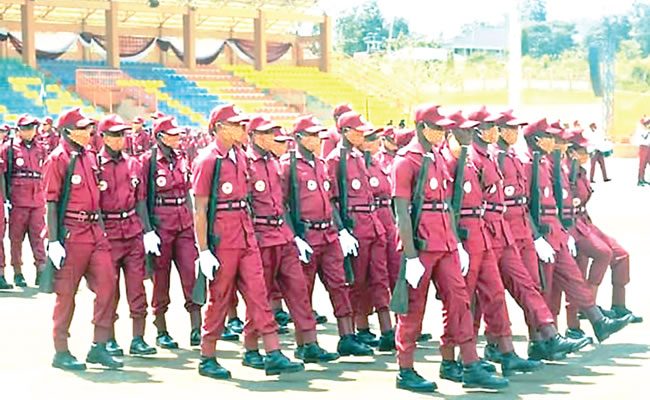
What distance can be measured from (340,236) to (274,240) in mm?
988

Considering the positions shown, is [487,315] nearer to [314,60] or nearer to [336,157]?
[336,157]

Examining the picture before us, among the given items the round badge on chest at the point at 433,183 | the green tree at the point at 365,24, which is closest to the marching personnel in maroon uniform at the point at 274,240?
the round badge on chest at the point at 433,183

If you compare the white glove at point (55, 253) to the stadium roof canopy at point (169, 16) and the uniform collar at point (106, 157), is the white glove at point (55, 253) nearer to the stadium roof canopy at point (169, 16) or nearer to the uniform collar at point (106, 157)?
the uniform collar at point (106, 157)

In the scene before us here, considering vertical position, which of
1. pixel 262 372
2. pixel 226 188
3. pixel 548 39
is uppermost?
pixel 548 39

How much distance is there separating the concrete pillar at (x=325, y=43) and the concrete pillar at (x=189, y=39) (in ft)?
20.5

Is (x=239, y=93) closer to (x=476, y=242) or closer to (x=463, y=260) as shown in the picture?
(x=476, y=242)

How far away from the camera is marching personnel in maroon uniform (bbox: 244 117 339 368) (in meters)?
9.73

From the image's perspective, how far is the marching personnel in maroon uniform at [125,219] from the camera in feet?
33.0

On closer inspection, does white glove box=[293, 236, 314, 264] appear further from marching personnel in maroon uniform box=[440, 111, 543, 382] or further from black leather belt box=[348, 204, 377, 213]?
marching personnel in maroon uniform box=[440, 111, 543, 382]

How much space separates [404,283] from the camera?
8664 millimetres

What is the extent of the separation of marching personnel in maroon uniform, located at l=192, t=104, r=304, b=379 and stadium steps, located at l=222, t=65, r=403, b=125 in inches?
1436

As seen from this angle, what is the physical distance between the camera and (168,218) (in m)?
10.7

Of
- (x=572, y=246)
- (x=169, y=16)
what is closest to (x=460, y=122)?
(x=572, y=246)

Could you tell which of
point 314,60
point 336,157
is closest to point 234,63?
point 314,60
